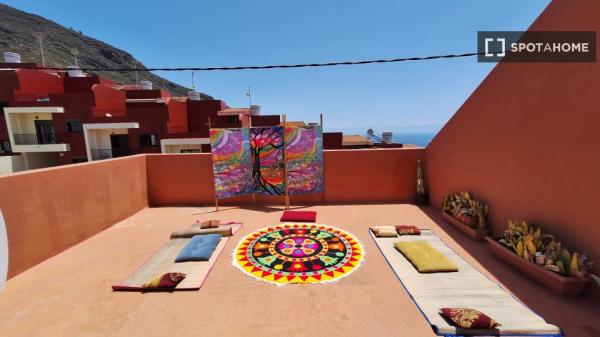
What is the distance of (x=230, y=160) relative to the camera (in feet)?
24.0

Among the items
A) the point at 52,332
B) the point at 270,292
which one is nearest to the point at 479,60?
the point at 270,292

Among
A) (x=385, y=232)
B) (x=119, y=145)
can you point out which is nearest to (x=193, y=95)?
(x=119, y=145)

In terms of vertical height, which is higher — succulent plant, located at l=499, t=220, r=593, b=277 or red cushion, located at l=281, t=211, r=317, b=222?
succulent plant, located at l=499, t=220, r=593, b=277

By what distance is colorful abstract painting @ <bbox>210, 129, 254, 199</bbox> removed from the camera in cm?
722

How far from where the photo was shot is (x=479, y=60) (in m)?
5.53

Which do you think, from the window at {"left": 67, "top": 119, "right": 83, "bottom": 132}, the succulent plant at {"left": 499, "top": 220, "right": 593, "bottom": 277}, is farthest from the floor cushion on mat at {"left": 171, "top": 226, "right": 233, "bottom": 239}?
the window at {"left": 67, "top": 119, "right": 83, "bottom": 132}

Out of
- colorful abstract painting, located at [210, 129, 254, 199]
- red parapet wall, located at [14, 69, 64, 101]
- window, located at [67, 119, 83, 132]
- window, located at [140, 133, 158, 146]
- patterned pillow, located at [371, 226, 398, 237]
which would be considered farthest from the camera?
window, located at [140, 133, 158, 146]

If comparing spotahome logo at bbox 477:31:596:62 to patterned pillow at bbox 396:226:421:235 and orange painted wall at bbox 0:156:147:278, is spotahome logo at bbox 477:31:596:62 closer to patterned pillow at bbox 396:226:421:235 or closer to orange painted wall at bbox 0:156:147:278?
patterned pillow at bbox 396:226:421:235

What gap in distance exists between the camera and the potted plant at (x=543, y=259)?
3176mm

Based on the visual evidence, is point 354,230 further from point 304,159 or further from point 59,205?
point 59,205

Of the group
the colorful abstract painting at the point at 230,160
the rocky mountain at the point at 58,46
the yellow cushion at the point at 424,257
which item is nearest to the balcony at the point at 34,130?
the colorful abstract painting at the point at 230,160

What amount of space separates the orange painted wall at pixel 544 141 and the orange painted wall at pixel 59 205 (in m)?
8.59

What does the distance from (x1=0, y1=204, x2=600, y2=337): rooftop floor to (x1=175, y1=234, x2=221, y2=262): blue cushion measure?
13.0 inches

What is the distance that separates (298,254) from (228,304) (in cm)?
167
